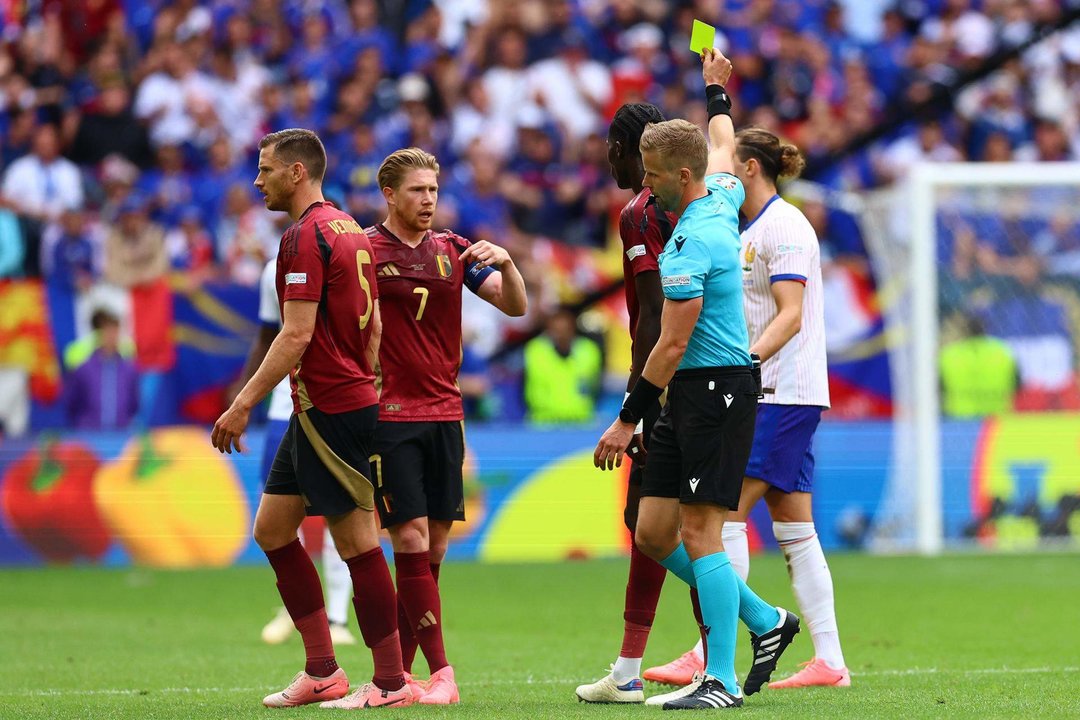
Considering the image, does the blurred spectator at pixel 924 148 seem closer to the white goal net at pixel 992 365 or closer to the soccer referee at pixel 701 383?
the white goal net at pixel 992 365

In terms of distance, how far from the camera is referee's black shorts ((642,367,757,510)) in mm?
6508

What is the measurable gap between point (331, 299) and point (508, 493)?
914 centimetres

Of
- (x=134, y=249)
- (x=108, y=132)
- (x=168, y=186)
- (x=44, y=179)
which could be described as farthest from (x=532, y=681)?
(x=108, y=132)

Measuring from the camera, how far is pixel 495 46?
65.5 feet

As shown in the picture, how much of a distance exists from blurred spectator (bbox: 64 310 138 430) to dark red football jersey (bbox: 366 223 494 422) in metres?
8.24

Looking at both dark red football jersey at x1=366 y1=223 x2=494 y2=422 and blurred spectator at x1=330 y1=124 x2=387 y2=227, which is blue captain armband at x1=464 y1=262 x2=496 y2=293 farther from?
blurred spectator at x1=330 y1=124 x2=387 y2=227

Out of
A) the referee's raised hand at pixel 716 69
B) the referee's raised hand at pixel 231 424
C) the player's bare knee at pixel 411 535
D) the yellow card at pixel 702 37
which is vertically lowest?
the player's bare knee at pixel 411 535

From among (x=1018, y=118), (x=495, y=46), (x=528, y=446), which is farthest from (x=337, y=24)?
(x=1018, y=118)

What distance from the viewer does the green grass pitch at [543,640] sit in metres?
6.87

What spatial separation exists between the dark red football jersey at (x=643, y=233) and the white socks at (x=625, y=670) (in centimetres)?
137

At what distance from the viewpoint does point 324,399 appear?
676cm

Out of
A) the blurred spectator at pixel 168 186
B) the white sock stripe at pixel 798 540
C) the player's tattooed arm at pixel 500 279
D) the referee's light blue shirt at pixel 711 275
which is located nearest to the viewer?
the referee's light blue shirt at pixel 711 275

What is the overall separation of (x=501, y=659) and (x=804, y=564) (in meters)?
1.98

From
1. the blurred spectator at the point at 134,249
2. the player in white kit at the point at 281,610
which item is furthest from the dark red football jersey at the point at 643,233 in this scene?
the blurred spectator at the point at 134,249
